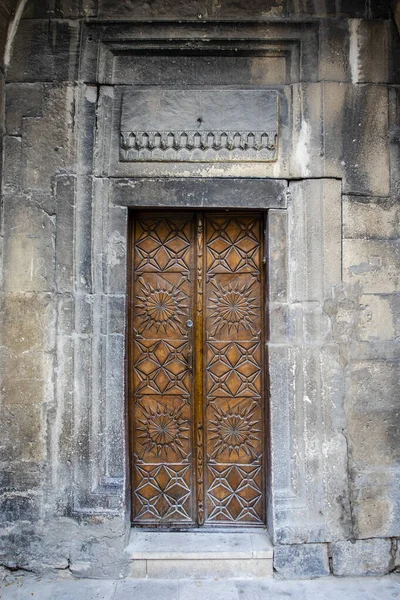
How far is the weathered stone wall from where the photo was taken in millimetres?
3318

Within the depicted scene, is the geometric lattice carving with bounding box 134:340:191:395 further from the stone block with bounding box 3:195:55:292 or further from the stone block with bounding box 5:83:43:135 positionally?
the stone block with bounding box 5:83:43:135

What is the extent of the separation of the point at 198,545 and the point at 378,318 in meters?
2.03

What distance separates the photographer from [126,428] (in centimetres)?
348

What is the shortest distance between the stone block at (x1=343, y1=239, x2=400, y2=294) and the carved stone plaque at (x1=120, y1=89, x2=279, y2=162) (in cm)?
89

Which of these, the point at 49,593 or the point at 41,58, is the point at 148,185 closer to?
the point at 41,58

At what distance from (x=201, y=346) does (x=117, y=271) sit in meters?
0.82

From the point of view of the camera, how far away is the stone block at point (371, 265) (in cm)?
341

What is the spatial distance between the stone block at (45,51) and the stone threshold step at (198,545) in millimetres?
3298

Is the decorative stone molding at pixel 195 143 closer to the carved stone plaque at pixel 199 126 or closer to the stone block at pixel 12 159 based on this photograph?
the carved stone plaque at pixel 199 126

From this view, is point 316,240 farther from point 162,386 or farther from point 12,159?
point 12,159

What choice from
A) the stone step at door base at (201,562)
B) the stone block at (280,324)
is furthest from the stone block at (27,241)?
the stone step at door base at (201,562)

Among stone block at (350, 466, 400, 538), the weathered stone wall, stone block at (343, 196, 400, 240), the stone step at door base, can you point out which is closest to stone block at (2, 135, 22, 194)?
the weathered stone wall

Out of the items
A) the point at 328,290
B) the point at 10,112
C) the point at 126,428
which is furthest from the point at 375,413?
the point at 10,112

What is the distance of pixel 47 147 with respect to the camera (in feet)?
11.1
